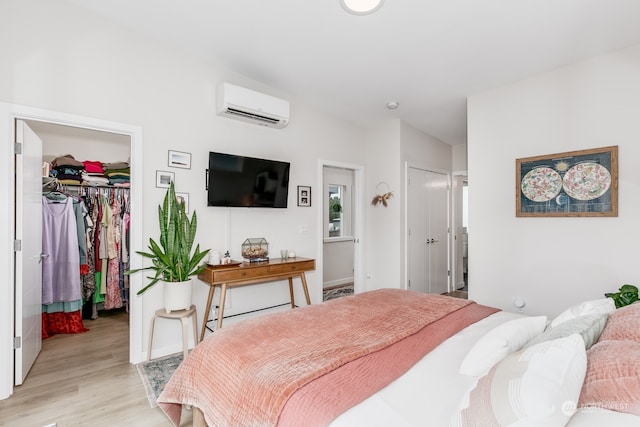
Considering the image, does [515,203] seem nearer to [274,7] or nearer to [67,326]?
[274,7]

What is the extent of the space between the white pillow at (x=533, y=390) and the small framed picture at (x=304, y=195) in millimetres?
3101

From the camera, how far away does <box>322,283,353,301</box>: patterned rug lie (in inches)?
197

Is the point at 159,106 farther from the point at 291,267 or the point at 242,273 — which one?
the point at 291,267

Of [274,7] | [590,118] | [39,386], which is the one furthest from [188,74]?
[590,118]

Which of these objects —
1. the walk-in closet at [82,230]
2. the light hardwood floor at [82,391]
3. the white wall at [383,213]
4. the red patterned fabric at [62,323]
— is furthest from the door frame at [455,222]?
the red patterned fabric at [62,323]

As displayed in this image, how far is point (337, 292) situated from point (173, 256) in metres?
3.09

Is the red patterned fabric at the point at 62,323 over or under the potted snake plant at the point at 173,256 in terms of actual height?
under

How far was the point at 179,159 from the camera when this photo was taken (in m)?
3.01

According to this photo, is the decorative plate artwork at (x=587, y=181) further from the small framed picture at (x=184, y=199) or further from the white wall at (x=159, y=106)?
the small framed picture at (x=184, y=199)

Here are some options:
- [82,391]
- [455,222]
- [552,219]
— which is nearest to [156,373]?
[82,391]

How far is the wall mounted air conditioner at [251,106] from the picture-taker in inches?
122

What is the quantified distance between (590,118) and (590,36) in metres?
0.65

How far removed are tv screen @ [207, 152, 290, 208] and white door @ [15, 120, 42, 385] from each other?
1309mm

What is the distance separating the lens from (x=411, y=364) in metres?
1.33
